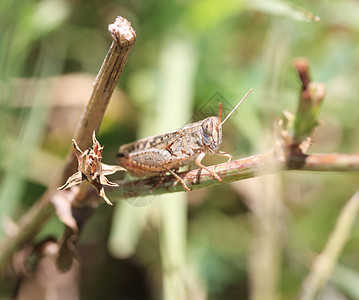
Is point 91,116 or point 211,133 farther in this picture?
point 211,133

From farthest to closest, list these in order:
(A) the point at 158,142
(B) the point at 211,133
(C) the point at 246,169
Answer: (A) the point at 158,142
(B) the point at 211,133
(C) the point at 246,169

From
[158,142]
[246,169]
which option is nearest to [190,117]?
[158,142]

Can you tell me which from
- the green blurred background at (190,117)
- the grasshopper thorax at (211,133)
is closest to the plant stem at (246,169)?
the grasshopper thorax at (211,133)

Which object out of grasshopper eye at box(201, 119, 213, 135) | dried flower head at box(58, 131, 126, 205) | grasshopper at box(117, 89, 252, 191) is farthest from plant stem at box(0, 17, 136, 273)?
grasshopper eye at box(201, 119, 213, 135)

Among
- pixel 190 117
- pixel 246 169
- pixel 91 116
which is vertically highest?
pixel 190 117

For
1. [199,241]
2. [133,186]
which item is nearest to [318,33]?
[199,241]

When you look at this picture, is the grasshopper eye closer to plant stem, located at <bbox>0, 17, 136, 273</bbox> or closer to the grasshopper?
Answer: the grasshopper

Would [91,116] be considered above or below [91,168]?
above

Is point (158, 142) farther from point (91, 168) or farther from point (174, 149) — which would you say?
point (91, 168)

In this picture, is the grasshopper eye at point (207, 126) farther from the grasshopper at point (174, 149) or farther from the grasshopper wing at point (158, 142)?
the grasshopper wing at point (158, 142)
